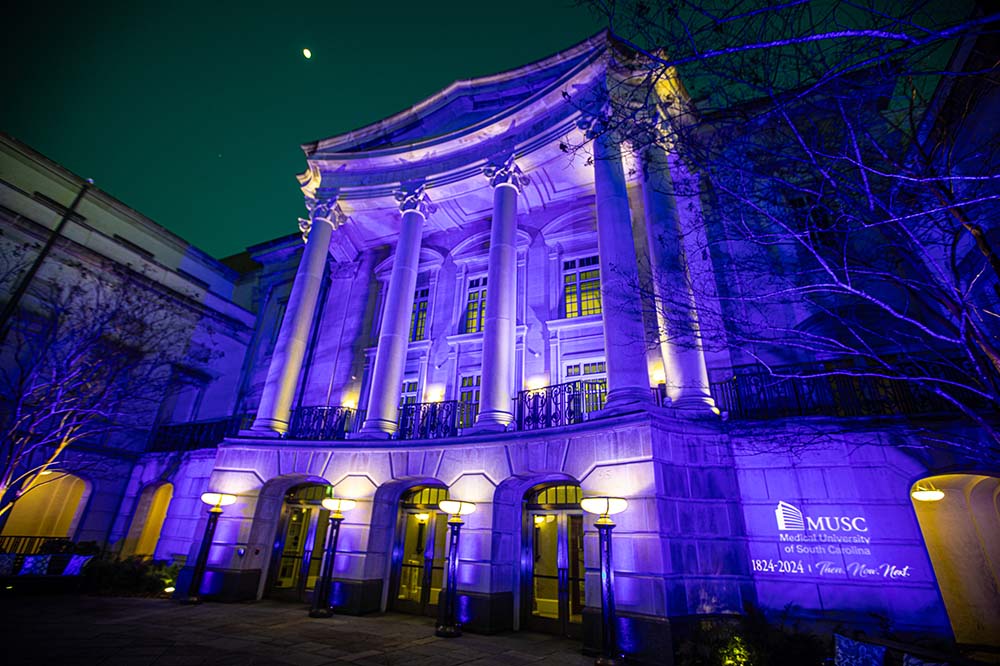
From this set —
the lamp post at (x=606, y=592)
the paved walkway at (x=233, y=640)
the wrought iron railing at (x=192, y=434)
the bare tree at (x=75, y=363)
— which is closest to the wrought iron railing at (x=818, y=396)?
the lamp post at (x=606, y=592)

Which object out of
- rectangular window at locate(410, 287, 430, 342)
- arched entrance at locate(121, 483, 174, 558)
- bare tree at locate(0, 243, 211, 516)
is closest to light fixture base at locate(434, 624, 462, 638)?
rectangular window at locate(410, 287, 430, 342)

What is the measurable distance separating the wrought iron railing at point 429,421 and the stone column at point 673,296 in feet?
20.8

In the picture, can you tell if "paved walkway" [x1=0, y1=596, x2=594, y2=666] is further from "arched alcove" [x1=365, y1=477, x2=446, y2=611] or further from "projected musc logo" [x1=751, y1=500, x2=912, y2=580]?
"projected musc logo" [x1=751, y1=500, x2=912, y2=580]

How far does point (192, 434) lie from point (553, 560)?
54.6 ft

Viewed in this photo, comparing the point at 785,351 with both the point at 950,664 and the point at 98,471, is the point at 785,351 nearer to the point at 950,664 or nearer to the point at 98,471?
the point at 950,664

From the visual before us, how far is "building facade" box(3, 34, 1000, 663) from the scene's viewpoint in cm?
930

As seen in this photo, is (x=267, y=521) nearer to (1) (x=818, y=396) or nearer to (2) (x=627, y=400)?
(2) (x=627, y=400)

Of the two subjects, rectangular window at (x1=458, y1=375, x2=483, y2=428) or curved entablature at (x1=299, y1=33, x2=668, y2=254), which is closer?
curved entablature at (x1=299, y1=33, x2=668, y2=254)

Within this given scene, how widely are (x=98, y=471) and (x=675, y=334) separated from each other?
23.0 metres

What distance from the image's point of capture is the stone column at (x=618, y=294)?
10820 millimetres

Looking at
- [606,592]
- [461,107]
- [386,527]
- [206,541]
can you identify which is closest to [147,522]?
[206,541]

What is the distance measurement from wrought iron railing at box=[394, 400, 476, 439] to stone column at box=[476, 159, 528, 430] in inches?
51.9

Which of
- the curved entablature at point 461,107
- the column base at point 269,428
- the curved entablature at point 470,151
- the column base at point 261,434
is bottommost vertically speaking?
the column base at point 261,434

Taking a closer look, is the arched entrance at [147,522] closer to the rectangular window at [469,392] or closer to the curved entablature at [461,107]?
the rectangular window at [469,392]
